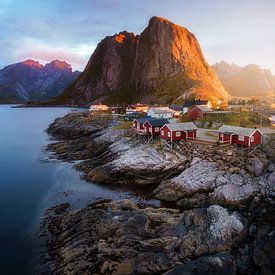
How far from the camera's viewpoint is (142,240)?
2189cm

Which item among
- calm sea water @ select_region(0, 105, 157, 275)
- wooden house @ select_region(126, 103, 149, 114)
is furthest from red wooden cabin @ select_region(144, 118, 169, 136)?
wooden house @ select_region(126, 103, 149, 114)

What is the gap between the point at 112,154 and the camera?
49.6m

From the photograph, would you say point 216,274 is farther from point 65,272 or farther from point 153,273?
point 65,272

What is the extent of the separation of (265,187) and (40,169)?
33690 millimetres

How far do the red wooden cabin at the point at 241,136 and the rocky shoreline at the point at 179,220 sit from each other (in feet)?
4.84

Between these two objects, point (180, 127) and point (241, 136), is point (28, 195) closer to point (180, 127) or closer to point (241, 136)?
point (180, 127)

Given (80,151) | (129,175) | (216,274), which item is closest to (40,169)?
(80,151)

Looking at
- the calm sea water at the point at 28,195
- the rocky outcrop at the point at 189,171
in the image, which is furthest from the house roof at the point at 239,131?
the calm sea water at the point at 28,195

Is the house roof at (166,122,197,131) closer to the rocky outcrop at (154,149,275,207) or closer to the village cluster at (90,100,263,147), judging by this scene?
the village cluster at (90,100,263,147)

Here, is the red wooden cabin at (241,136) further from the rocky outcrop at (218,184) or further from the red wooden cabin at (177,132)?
the red wooden cabin at (177,132)

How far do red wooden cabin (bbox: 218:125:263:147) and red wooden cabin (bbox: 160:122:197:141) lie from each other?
535 centimetres

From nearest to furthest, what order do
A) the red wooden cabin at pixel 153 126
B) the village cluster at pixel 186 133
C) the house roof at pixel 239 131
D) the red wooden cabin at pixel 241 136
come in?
the red wooden cabin at pixel 241 136, the house roof at pixel 239 131, the village cluster at pixel 186 133, the red wooden cabin at pixel 153 126

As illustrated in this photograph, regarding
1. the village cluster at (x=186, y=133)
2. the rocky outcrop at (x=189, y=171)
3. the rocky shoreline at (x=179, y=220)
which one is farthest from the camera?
the village cluster at (x=186, y=133)

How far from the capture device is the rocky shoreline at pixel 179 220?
1984 centimetres
